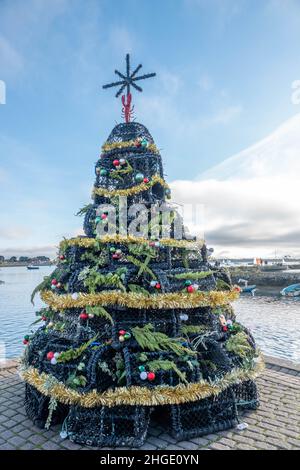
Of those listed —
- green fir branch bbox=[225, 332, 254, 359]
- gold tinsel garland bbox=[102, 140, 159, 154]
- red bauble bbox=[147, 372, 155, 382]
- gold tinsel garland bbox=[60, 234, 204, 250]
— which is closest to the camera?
red bauble bbox=[147, 372, 155, 382]

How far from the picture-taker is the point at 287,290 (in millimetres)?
45375

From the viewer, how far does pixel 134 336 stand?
21.8 feet

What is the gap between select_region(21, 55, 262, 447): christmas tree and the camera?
6.14 m

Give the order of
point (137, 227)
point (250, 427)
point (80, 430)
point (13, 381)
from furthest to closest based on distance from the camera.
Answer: point (13, 381) < point (137, 227) < point (250, 427) < point (80, 430)

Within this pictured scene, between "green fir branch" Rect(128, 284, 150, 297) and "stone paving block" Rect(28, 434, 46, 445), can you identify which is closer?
"stone paving block" Rect(28, 434, 46, 445)

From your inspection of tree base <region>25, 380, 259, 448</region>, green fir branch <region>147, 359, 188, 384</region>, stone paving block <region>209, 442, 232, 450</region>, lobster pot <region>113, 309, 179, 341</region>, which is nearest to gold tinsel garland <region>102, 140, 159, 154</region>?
lobster pot <region>113, 309, 179, 341</region>

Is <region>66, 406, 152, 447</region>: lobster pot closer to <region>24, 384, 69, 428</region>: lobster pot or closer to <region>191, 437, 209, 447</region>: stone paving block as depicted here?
<region>24, 384, 69, 428</region>: lobster pot

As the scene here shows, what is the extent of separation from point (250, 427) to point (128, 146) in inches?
300

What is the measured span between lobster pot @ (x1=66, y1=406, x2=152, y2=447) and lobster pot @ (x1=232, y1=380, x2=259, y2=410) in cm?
253

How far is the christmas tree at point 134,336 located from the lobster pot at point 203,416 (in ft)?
0.07

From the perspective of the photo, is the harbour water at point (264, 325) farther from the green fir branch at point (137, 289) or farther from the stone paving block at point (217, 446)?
the green fir branch at point (137, 289)

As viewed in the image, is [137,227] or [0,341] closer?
[137,227]
